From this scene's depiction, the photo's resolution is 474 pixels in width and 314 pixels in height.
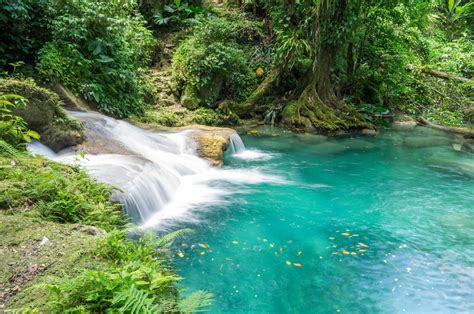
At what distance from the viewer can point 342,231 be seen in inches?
248

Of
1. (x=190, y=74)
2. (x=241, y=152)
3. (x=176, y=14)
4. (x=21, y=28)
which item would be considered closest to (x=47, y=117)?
(x=21, y=28)

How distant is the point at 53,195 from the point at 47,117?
359 centimetres

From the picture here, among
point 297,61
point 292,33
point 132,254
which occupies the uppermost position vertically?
point 292,33

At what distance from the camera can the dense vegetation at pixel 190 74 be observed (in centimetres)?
440

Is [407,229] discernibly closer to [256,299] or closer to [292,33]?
[256,299]

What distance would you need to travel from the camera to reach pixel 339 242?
5.88m

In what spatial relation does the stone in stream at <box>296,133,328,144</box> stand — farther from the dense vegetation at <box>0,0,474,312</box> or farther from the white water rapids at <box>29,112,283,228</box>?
the white water rapids at <box>29,112,283,228</box>

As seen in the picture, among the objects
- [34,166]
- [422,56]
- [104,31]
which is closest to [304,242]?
[34,166]

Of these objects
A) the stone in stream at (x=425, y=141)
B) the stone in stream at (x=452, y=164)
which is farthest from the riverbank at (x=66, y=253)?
the stone in stream at (x=425, y=141)

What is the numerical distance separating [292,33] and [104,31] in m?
6.68

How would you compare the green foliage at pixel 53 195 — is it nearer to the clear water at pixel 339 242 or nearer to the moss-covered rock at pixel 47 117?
the clear water at pixel 339 242

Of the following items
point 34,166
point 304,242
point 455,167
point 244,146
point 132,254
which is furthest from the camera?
point 244,146

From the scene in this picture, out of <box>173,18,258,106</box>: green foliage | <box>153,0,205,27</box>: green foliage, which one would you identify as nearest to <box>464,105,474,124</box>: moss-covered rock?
<box>173,18,258,106</box>: green foliage

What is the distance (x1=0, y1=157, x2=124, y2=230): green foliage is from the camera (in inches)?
156
